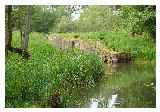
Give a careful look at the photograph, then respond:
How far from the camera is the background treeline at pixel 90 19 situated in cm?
721

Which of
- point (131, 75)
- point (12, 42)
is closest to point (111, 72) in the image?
point (131, 75)

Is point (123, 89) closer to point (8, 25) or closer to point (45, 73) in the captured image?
point (45, 73)

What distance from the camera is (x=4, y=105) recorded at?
7.17 metres

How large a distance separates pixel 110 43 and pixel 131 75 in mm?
234

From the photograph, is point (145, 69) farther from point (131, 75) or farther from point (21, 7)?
point (21, 7)

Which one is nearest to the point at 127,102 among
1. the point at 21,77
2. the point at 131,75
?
the point at 131,75

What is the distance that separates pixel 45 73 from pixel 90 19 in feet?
1.40

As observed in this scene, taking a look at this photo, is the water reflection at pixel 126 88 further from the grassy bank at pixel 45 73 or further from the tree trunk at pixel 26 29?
the tree trunk at pixel 26 29

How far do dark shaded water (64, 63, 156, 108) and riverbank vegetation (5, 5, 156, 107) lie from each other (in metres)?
0.01

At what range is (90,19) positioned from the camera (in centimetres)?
725

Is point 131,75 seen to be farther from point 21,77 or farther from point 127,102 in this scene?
point 21,77

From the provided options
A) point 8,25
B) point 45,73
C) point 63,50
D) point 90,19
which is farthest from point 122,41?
point 8,25
